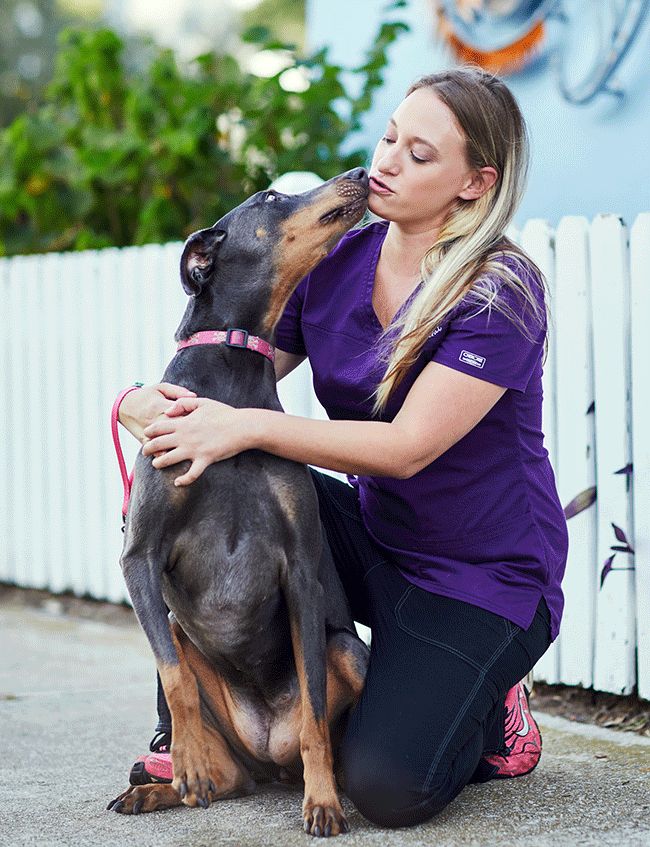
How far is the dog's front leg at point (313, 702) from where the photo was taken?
8.01 ft

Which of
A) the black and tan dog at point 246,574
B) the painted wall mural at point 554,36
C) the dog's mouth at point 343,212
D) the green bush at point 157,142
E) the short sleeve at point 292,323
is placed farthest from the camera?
the green bush at point 157,142

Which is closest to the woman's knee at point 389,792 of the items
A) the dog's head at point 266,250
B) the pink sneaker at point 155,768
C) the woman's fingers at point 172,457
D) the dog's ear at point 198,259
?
the pink sneaker at point 155,768

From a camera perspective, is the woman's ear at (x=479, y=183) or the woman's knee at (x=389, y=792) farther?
the woman's ear at (x=479, y=183)

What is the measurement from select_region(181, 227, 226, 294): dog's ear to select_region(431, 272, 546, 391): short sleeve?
556 millimetres

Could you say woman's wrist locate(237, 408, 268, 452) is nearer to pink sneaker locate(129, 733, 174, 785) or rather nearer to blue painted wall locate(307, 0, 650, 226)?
pink sneaker locate(129, 733, 174, 785)

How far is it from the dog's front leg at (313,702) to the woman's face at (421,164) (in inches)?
35.6

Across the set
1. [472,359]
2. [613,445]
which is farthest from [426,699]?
[613,445]

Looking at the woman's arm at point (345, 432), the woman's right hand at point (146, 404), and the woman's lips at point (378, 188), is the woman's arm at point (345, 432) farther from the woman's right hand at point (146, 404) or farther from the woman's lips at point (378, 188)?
the woman's lips at point (378, 188)

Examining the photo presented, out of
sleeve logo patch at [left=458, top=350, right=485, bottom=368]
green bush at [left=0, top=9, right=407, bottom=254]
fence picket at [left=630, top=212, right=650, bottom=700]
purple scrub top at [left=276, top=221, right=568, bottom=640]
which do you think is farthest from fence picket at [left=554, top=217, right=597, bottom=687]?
green bush at [left=0, top=9, right=407, bottom=254]

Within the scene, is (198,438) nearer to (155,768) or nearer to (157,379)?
(155,768)

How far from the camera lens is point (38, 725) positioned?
144 inches

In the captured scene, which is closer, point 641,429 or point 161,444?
point 161,444

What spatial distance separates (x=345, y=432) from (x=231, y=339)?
13.3 inches

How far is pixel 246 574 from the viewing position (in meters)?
2.58
